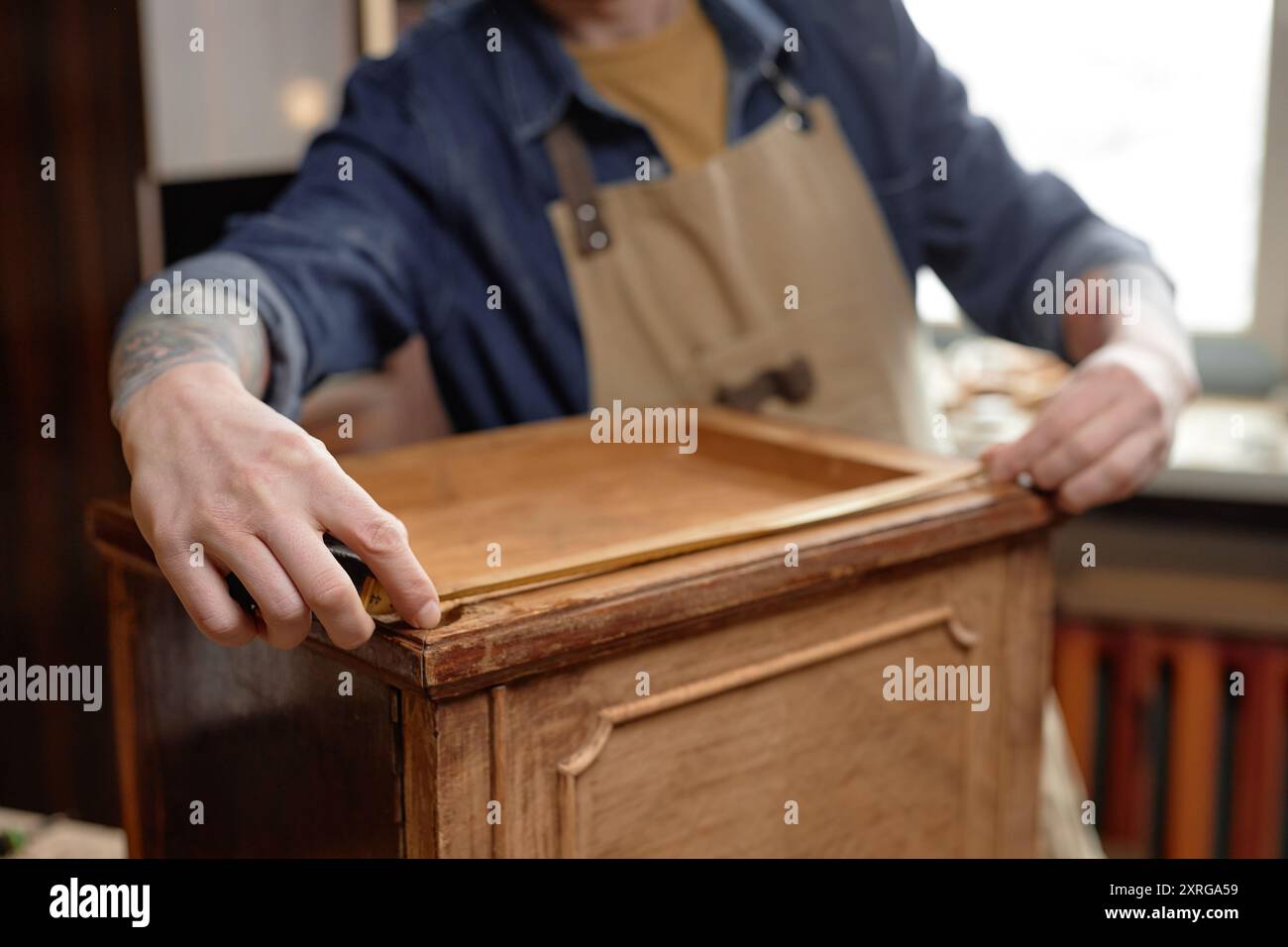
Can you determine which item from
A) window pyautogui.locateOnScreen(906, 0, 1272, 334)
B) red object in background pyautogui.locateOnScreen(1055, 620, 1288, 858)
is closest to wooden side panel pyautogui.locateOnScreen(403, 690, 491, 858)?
red object in background pyautogui.locateOnScreen(1055, 620, 1288, 858)

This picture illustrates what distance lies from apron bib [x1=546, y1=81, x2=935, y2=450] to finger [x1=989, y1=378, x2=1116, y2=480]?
0.39 m

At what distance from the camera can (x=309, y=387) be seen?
1.08 m

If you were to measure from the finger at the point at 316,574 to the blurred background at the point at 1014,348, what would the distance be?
957 mm

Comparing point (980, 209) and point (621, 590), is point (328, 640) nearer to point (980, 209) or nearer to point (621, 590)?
point (621, 590)

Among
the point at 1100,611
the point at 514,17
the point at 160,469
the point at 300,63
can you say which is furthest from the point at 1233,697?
the point at 160,469

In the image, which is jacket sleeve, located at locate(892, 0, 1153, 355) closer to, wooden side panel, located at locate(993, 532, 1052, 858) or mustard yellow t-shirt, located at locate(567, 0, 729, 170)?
mustard yellow t-shirt, located at locate(567, 0, 729, 170)

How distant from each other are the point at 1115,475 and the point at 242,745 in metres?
0.65

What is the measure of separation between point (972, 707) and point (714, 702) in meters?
0.27

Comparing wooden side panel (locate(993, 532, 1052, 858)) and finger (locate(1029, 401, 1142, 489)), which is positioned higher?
finger (locate(1029, 401, 1142, 489))

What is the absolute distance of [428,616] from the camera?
2.20 feet

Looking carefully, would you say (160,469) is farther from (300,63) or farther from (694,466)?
(300,63)

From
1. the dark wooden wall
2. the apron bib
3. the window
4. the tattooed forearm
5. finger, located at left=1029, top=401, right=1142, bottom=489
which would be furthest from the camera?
the window

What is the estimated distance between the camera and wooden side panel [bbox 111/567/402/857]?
734mm

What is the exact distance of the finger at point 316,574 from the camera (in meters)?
0.64
